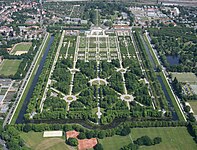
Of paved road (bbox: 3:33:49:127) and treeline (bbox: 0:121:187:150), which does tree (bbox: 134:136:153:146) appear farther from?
paved road (bbox: 3:33:49:127)

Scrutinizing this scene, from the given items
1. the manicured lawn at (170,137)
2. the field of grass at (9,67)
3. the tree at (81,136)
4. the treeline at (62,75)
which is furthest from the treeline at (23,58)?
the manicured lawn at (170,137)

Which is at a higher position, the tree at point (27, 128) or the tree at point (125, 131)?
the tree at point (27, 128)

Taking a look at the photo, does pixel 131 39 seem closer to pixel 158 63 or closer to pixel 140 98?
pixel 158 63

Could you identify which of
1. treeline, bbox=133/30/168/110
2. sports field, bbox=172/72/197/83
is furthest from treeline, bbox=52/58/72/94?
sports field, bbox=172/72/197/83

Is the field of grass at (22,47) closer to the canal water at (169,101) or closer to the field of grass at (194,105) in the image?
the canal water at (169,101)

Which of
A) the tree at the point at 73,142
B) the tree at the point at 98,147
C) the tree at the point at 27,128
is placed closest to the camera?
the tree at the point at 98,147
